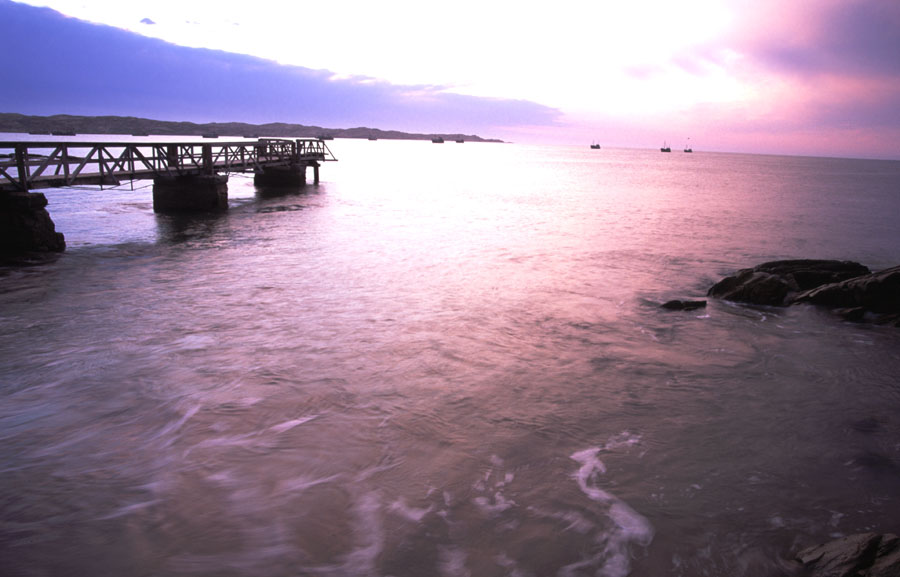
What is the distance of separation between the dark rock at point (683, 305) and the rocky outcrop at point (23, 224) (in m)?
17.7

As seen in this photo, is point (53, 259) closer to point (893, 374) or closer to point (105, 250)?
point (105, 250)

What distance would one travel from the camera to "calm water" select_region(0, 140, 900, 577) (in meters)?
4.71

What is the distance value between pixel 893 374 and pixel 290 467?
959 centimetres

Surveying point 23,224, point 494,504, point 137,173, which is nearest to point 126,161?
point 137,173

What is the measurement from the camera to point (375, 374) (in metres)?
8.41

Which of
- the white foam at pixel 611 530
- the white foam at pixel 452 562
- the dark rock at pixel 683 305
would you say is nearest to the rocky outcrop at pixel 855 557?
the white foam at pixel 611 530

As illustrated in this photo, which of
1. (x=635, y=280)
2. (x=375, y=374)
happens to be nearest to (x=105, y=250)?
(x=375, y=374)

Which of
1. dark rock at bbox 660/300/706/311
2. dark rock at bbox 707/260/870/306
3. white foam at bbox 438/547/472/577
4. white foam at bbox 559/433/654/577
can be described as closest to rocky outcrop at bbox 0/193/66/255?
white foam at bbox 438/547/472/577

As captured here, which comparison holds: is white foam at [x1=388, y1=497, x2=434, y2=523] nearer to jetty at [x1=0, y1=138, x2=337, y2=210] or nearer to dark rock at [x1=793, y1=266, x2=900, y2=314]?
dark rock at [x1=793, y1=266, x2=900, y2=314]

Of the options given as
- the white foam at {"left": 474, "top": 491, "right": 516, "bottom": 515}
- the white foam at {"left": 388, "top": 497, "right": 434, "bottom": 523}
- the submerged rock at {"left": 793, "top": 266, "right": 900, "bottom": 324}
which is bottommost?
the white foam at {"left": 388, "top": 497, "right": 434, "bottom": 523}

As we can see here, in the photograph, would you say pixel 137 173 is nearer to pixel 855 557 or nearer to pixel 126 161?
pixel 126 161

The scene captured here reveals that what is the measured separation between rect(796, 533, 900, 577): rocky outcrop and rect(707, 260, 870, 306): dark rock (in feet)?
32.2

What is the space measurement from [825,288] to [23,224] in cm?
2182

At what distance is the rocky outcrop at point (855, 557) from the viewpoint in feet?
12.2
